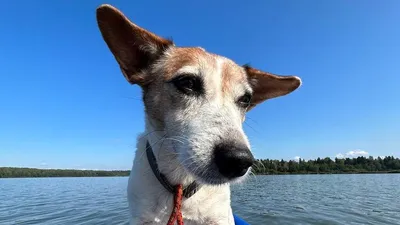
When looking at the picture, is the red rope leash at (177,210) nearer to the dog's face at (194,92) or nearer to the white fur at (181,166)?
the white fur at (181,166)

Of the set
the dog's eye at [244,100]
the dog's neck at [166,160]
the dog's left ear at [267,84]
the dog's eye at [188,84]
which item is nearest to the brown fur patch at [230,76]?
the dog's eye at [244,100]

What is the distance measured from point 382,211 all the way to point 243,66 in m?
21.6

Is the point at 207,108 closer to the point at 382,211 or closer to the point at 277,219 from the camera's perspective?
the point at 277,219

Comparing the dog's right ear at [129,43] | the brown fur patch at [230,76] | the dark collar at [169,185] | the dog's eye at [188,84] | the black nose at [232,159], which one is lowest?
the dark collar at [169,185]

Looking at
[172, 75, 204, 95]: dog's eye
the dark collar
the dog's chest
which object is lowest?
the dog's chest

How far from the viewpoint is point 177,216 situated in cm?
366

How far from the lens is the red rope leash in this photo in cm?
361

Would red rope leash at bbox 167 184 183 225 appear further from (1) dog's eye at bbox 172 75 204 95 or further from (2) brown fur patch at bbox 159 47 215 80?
(2) brown fur patch at bbox 159 47 215 80

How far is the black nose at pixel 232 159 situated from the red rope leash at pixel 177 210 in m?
0.86

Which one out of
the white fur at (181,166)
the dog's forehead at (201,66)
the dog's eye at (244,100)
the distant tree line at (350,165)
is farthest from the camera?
the distant tree line at (350,165)

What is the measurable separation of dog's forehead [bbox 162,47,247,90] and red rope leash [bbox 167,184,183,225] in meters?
1.36

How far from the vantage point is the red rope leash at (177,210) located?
142 inches

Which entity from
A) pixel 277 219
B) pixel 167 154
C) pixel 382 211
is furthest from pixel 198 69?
pixel 382 211

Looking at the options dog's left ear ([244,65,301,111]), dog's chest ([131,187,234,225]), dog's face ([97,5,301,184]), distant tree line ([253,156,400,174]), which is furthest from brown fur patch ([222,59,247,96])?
distant tree line ([253,156,400,174])
